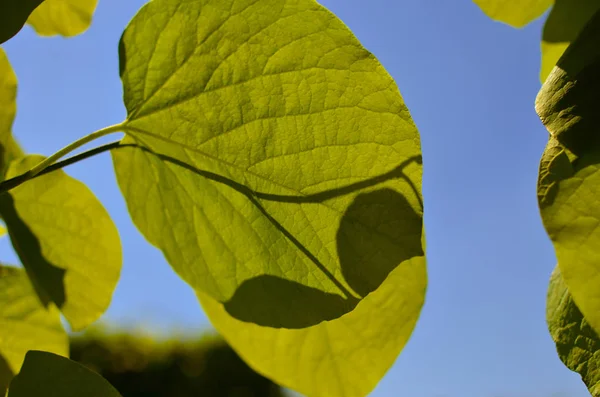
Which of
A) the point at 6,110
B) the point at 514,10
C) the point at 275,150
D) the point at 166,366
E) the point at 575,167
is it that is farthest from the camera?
the point at 166,366

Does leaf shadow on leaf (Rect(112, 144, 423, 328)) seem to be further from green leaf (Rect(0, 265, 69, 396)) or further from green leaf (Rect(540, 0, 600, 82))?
green leaf (Rect(0, 265, 69, 396))

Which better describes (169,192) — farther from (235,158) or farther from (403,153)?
(403,153)

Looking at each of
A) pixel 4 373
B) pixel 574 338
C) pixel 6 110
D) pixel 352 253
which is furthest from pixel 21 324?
pixel 574 338

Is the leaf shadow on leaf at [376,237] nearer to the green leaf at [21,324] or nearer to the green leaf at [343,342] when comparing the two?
the green leaf at [343,342]

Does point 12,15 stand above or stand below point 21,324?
above

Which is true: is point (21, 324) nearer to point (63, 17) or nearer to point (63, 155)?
point (63, 155)

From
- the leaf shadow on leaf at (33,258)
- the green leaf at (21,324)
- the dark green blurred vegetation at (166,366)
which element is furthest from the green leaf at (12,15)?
the dark green blurred vegetation at (166,366)

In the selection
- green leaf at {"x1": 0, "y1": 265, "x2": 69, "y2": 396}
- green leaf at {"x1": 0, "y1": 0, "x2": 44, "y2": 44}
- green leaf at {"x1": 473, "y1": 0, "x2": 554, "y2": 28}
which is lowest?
green leaf at {"x1": 0, "y1": 265, "x2": 69, "y2": 396}

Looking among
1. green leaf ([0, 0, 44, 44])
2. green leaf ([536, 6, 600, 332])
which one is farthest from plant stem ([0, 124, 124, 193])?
green leaf ([536, 6, 600, 332])
